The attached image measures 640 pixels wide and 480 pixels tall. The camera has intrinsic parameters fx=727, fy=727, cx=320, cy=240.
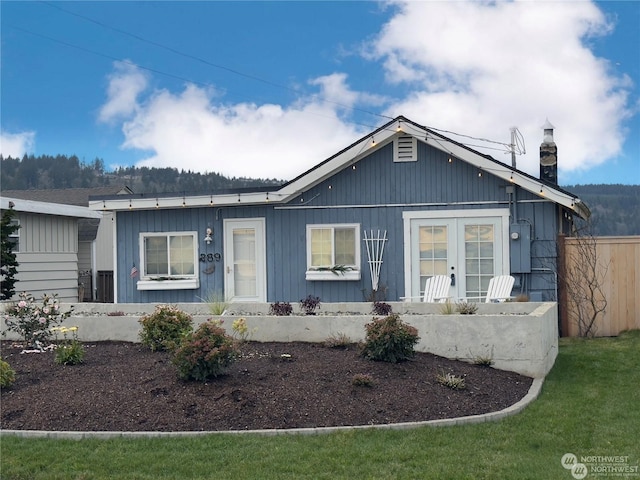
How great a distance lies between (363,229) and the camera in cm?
1345

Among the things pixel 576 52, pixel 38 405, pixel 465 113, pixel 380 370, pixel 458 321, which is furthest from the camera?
pixel 465 113

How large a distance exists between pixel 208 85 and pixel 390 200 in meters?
5.92

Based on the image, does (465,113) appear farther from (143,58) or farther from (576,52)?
(143,58)

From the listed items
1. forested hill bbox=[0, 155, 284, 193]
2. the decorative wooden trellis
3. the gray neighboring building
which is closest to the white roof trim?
the gray neighboring building

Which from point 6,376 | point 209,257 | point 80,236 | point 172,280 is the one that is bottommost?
point 6,376

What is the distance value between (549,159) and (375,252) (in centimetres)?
409

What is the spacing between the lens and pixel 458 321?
841cm

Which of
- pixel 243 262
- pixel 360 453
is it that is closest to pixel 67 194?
pixel 243 262

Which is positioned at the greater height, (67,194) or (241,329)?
(67,194)

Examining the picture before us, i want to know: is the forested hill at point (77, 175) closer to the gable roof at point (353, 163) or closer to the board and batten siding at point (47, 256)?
the board and batten siding at point (47, 256)

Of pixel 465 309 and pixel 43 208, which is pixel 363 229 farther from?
pixel 43 208

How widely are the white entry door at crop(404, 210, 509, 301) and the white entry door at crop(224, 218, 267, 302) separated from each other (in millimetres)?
2915

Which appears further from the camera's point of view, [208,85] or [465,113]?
[208,85]

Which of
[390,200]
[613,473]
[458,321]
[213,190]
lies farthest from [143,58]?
[613,473]
